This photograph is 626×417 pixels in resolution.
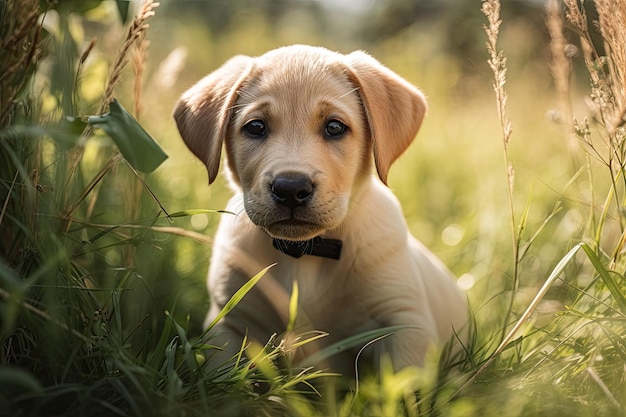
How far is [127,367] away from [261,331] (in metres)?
1.08

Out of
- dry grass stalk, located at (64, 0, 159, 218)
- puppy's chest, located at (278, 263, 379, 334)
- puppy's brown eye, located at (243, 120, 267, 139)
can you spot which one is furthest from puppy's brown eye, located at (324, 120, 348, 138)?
dry grass stalk, located at (64, 0, 159, 218)

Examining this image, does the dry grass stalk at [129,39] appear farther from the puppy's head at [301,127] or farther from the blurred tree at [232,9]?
the blurred tree at [232,9]

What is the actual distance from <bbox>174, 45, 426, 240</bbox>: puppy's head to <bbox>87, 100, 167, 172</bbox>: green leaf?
60 cm

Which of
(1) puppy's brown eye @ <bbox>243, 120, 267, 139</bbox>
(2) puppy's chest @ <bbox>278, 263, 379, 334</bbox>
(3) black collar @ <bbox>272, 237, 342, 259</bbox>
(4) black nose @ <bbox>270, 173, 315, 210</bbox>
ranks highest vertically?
(1) puppy's brown eye @ <bbox>243, 120, 267, 139</bbox>

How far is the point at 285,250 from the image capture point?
129 inches

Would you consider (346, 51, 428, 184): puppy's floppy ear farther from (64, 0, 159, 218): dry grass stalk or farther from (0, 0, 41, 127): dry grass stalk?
(0, 0, 41, 127): dry grass stalk

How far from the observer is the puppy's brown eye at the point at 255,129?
3.22 meters

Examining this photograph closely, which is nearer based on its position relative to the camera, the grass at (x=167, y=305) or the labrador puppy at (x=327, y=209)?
the grass at (x=167, y=305)

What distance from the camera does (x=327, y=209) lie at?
2.95 m

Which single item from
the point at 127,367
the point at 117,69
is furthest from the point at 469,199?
the point at 127,367

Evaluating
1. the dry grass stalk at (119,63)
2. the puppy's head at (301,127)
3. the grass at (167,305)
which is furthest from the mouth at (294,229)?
the dry grass stalk at (119,63)

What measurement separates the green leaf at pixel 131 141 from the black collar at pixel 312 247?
1.03 meters

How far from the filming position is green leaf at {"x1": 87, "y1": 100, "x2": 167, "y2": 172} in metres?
2.33

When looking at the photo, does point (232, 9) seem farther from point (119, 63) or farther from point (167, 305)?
point (119, 63)
